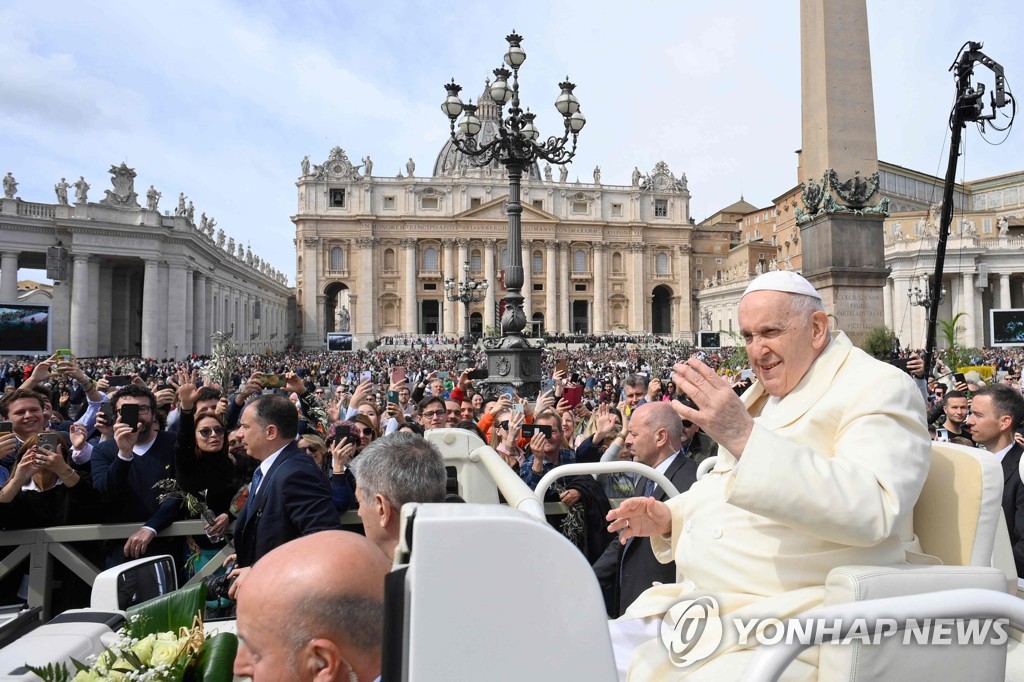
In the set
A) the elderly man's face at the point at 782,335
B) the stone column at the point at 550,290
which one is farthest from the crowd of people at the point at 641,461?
the stone column at the point at 550,290

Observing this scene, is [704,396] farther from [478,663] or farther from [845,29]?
[845,29]

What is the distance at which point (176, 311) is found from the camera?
35750mm

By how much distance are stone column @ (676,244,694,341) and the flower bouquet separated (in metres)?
74.3

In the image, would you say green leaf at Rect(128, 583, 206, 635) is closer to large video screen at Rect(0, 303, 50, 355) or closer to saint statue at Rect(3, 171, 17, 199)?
large video screen at Rect(0, 303, 50, 355)

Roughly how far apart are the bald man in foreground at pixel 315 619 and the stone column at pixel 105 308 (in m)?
40.4

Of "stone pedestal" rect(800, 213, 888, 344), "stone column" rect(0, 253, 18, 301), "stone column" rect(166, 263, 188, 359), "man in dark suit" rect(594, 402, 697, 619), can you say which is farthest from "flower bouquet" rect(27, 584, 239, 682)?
"stone column" rect(0, 253, 18, 301)

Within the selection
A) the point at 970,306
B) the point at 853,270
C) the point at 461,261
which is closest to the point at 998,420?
the point at 853,270

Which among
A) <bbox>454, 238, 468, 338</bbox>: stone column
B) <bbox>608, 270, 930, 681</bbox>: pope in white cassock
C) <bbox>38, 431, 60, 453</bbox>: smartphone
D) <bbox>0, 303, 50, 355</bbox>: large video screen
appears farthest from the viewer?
<bbox>454, 238, 468, 338</bbox>: stone column

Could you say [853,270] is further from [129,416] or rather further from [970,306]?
[970,306]

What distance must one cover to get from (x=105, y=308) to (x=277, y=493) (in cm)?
4027

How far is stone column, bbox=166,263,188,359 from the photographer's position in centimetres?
3541

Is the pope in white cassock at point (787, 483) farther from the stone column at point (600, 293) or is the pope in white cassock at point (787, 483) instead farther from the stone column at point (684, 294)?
the stone column at point (684, 294)

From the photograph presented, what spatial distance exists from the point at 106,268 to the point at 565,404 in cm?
3863

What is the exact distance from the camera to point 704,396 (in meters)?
1.66
